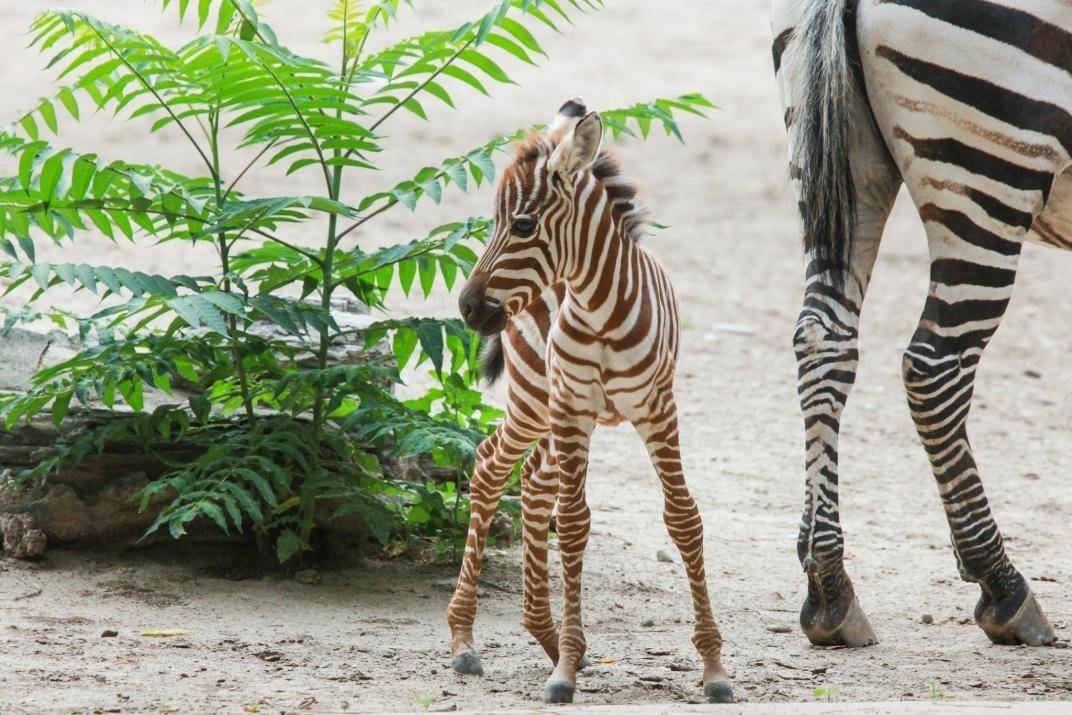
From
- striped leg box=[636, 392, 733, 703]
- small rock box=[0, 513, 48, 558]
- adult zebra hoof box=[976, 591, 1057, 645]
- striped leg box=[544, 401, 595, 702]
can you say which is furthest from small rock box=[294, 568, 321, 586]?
adult zebra hoof box=[976, 591, 1057, 645]

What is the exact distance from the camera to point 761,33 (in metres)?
21.7

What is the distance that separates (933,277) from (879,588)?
1.86 meters

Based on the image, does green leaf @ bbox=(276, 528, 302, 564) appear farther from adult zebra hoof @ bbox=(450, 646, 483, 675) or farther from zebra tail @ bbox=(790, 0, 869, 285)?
zebra tail @ bbox=(790, 0, 869, 285)

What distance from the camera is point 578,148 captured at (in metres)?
4.08

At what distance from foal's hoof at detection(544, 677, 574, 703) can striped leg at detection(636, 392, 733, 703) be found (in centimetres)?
47

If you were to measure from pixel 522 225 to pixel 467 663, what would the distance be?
63.3 inches

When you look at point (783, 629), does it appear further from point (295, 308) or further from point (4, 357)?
point (4, 357)

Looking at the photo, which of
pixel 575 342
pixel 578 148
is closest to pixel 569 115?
pixel 578 148

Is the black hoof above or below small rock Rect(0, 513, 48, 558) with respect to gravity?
below

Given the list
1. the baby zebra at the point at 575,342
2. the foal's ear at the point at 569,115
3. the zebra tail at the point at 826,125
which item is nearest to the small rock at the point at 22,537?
the baby zebra at the point at 575,342

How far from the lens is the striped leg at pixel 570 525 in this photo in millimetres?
4199

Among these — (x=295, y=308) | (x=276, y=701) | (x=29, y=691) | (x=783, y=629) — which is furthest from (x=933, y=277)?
(x=29, y=691)

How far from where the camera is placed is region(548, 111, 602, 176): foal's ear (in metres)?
4.04

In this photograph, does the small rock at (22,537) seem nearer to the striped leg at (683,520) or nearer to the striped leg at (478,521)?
the striped leg at (478,521)
